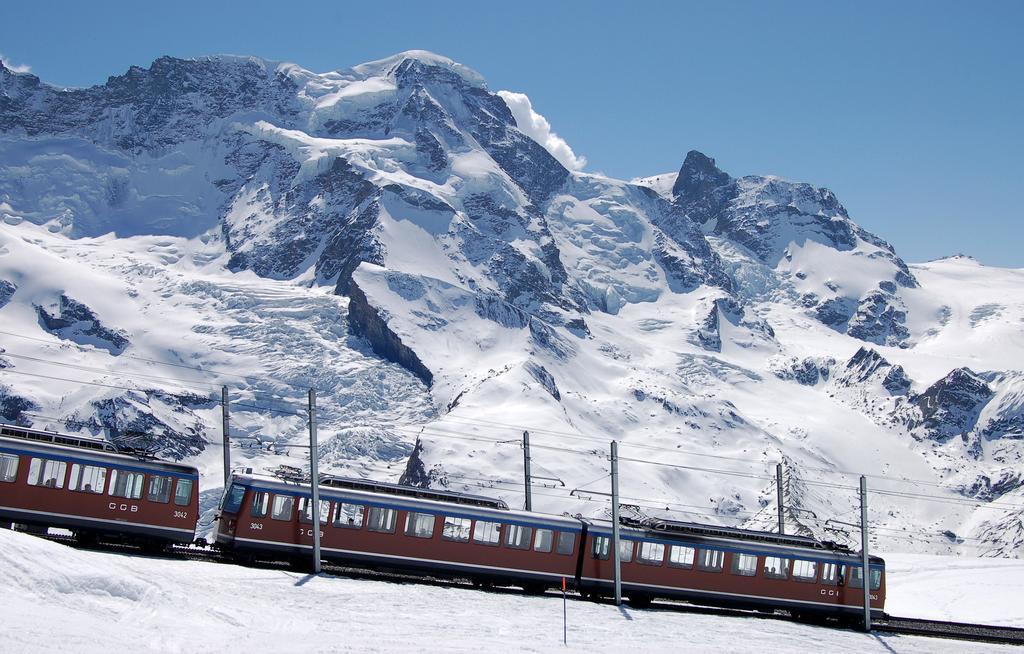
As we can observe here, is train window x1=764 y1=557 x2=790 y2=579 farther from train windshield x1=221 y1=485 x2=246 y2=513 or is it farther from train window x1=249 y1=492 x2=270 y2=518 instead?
train windshield x1=221 y1=485 x2=246 y2=513

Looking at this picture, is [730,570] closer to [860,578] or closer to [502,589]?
[860,578]

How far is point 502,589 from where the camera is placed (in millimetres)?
49250

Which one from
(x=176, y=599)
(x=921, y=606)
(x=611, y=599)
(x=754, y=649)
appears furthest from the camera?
(x=921, y=606)

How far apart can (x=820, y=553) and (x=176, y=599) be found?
31621mm

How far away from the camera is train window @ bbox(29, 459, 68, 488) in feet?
140

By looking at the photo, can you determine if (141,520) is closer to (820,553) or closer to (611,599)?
(611,599)

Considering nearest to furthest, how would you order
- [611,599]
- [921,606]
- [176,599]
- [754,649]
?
[176,599] → [754,649] → [611,599] → [921,606]

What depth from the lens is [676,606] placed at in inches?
2056

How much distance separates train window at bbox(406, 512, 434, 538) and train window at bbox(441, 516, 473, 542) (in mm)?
613

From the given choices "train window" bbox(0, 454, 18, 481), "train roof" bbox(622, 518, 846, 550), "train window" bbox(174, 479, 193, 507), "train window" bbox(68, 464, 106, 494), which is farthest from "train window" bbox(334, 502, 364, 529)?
"train roof" bbox(622, 518, 846, 550)

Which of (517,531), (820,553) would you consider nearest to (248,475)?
(517,531)

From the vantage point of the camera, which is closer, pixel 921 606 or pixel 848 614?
pixel 848 614

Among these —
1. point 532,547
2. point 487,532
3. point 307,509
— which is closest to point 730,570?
point 532,547

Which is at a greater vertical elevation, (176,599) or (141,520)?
(141,520)
